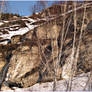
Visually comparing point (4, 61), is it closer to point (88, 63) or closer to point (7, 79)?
point (7, 79)

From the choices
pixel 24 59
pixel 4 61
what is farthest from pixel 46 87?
pixel 4 61

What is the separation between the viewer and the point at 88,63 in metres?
4.21

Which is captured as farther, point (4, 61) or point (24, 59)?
point (4, 61)

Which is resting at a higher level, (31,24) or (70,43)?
(31,24)

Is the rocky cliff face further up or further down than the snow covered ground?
further down

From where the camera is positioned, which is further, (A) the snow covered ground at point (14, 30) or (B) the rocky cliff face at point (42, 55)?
(A) the snow covered ground at point (14, 30)

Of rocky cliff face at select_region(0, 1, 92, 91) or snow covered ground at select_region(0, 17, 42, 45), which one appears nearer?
rocky cliff face at select_region(0, 1, 92, 91)

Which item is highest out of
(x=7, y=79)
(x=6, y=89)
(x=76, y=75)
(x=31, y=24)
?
(x=31, y=24)

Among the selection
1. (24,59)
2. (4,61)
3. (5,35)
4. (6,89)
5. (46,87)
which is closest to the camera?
(46,87)

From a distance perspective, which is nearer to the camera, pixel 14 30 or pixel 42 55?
pixel 42 55

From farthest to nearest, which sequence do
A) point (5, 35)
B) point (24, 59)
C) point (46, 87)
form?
point (5, 35) → point (24, 59) → point (46, 87)

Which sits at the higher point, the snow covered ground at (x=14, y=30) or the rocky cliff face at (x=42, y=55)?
the snow covered ground at (x=14, y=30)

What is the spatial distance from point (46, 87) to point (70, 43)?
1663 mm

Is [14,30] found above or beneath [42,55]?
above
